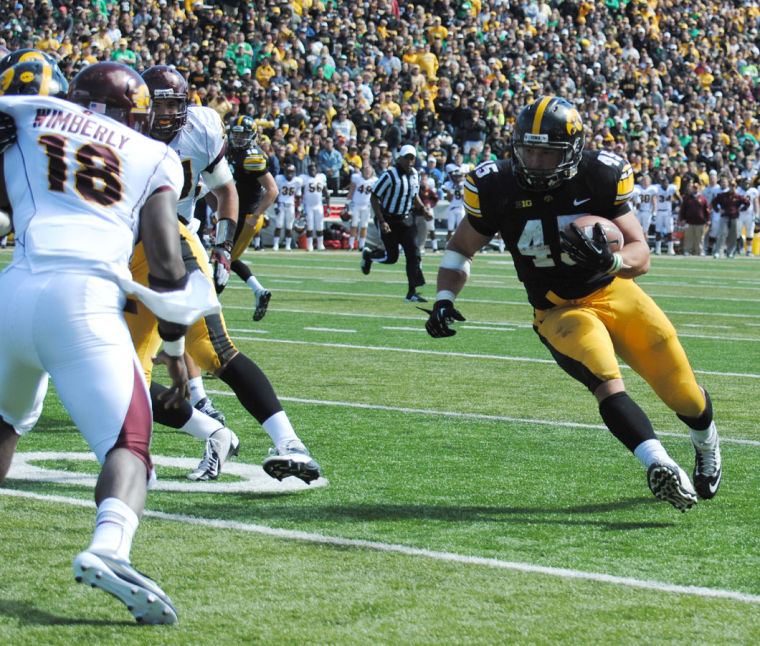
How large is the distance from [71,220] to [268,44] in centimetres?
2187

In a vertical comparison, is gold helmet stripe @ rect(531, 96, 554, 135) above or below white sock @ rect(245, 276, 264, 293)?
above

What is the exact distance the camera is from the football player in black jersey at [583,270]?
4.37 metres

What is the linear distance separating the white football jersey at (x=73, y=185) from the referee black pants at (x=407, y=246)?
9.96m

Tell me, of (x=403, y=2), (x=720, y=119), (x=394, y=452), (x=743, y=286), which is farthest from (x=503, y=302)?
(x=720, y=119)

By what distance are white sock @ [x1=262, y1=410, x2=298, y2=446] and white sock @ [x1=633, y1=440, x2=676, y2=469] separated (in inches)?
48.1

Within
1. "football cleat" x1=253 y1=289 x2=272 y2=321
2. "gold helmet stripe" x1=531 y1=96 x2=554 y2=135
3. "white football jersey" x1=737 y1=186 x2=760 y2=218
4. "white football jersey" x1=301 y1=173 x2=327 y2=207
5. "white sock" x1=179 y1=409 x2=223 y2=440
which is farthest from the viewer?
"white football jersey" x1=737 y1=186 x2=760 y2=218

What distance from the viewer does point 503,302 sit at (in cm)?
1345

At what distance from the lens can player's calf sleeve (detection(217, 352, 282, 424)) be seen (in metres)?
4.59

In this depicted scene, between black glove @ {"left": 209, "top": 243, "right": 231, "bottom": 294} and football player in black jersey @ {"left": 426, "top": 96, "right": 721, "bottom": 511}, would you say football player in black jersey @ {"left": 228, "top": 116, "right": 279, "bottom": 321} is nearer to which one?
black glove @ {"left": 209, "top": 243, "right": 231, "bottom": 294}

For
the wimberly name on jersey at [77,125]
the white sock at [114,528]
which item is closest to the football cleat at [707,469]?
the white sock at [114,528]

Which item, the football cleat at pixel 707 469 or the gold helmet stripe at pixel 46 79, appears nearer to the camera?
the gold helmet stripe at pixel 46 79

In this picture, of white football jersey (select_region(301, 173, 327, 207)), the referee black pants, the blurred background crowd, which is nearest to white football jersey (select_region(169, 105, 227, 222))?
the referee black pants

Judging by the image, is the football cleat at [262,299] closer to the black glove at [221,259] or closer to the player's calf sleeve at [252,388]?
the black glove at [221,259]

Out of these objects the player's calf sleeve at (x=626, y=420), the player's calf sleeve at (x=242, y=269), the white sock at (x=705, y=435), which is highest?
the player's calf sleeve at (x=626, y=420)
